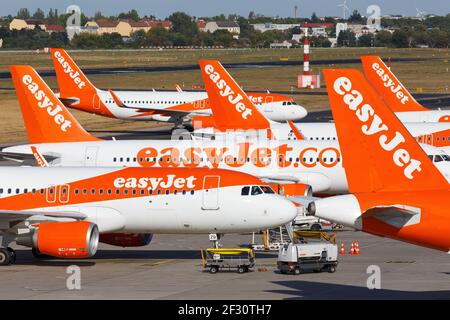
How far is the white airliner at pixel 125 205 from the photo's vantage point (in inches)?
1842

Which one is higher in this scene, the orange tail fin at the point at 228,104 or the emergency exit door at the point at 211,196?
the orange tail fin at the point at 228,104

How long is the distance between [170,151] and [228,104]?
15.7 metres

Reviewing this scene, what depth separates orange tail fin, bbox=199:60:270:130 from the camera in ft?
256

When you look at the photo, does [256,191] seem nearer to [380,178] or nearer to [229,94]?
[380,178]

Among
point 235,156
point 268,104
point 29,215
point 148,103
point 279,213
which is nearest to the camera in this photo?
point 279,213

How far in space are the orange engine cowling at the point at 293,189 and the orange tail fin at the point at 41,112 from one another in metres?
13.0

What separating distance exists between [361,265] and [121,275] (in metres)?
9.92

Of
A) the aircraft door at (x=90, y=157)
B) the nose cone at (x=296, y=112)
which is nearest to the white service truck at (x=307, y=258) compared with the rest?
the aircraft door at (x=90, y=157)

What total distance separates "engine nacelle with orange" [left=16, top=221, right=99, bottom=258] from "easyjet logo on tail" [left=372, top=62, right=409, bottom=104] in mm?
44381

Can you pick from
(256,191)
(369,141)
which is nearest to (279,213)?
(256,191)

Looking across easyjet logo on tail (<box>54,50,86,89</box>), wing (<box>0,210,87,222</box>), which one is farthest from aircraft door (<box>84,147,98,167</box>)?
easyjet logo on tail (<box>54,50,86,89</box>)

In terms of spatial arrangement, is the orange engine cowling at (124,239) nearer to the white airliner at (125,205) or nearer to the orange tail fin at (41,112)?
the white airliner at (125,205)

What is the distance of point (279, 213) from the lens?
153 ft
